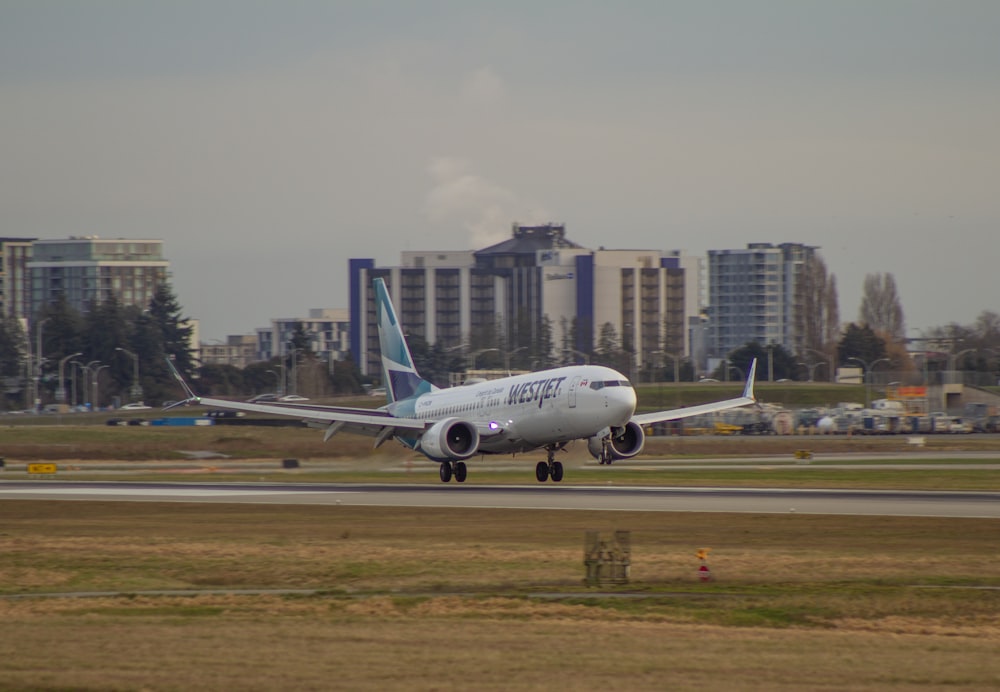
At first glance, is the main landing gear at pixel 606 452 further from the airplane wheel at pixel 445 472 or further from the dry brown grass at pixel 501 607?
the dry brown grass at pixel 501 607

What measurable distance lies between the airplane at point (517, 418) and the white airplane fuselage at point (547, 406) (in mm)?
39

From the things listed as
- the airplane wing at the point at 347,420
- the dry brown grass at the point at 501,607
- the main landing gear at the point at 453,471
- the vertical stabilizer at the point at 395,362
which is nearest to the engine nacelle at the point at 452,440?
the airplane wing at the point at 347,420

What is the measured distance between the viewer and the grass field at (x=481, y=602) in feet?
64.1

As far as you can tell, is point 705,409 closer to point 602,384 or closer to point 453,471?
point 602,384

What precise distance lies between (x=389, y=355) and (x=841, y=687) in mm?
54559

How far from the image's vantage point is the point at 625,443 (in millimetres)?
57250

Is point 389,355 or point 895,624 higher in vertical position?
point 389,355

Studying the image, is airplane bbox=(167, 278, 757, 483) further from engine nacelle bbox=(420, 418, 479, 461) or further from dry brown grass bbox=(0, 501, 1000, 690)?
dry brown grass bbox=(0, 501, 1000, 690)

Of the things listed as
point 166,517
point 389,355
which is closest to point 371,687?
point 166,517

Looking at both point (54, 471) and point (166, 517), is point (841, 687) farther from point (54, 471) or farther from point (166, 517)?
point (54, 471)

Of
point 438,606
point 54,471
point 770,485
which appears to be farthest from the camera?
point 54,471

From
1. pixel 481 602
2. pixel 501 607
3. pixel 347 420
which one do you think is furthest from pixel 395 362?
pixel 501 607

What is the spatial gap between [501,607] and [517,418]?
30.5 meters

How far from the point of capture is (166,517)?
146ft
